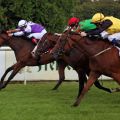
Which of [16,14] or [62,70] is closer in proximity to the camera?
[62,70]

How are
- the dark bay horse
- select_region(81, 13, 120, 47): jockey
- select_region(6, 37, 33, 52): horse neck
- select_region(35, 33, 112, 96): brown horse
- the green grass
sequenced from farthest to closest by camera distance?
1. select_region(6, 37, 33, 52): horse neck
2. the dark bay horse
3. select_region(35, 33, 112, 96): brown horse
4. select_region(81, 13, 120, 47): jockey
5. the green grass

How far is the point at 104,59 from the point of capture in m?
10.9

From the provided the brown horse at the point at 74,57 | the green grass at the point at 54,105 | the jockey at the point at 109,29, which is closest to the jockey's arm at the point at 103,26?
the jockey at the point at 109,29

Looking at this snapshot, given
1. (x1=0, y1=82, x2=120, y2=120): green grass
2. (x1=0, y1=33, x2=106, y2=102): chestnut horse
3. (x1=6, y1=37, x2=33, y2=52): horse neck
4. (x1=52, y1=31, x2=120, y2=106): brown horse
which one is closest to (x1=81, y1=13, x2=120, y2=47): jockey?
(x1=52, y1=31, x2=120, y2=106): brown horse

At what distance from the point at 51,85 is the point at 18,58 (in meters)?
2.47

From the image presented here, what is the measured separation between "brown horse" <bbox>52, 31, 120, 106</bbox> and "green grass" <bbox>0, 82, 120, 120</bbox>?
1.88ft

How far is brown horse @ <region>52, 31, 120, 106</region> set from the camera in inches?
430

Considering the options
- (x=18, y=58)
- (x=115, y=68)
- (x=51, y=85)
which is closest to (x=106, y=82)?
(x=51, y=85)

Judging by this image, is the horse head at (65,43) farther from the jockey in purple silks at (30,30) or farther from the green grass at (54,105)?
the jockey in purple silks at (30,30)

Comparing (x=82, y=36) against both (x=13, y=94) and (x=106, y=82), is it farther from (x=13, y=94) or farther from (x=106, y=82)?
(x=106, y=82)

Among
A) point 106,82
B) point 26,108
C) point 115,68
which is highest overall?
point 115,68

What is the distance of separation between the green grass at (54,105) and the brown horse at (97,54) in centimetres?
57

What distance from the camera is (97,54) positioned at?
1095 cm

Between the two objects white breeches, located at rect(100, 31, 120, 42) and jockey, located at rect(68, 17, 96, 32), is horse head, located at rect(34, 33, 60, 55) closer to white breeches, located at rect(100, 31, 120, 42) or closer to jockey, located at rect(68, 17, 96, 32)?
jockey, located at rect(68, 17, 96, 32)
